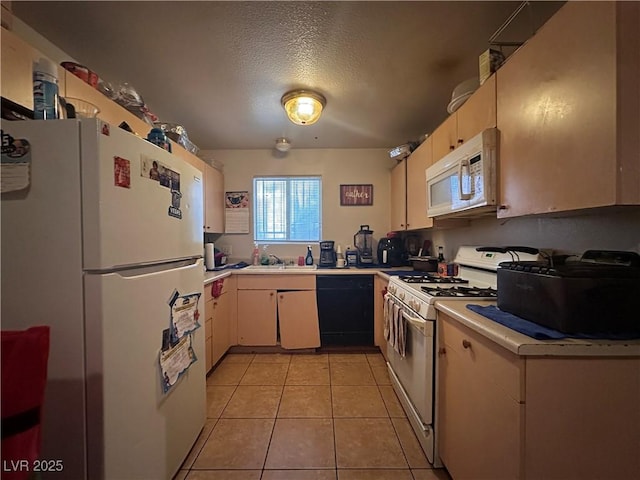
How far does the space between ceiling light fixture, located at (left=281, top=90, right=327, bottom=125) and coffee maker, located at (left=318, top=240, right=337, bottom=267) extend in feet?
4.66

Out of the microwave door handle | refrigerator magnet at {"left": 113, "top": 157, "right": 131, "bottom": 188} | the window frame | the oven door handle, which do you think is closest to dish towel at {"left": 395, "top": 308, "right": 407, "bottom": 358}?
the oven door handle

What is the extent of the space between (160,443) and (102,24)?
2.07 meters

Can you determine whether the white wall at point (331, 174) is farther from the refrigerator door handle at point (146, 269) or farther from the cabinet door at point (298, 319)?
the refrigerator door handle at point (146, 269)

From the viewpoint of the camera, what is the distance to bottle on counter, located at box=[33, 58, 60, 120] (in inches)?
35.4

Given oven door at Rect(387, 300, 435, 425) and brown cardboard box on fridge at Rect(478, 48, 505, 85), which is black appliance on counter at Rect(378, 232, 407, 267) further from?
brown cardboard box on fridge at Rect(478, 48, 505, 85)

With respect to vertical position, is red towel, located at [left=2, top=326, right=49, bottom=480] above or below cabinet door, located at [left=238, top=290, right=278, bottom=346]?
above

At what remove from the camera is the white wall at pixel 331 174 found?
10.7 feet

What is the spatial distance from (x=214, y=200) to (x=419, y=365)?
2592 millimetres

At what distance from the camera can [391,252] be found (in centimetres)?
298

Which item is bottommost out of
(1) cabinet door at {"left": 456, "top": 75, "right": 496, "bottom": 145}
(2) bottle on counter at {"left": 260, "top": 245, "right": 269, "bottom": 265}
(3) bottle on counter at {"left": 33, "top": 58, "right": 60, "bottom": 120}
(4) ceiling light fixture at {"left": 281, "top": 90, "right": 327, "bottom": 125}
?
(2) bottle on counter at {"left": 260, "top": 245, "right": 269, "bottom": 265}

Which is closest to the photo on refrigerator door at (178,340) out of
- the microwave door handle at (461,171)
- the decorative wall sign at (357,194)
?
the microwave door handle at (461,171)

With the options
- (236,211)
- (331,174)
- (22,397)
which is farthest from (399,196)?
(22,397)

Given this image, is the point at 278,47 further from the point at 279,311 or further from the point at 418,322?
the point at 279,311

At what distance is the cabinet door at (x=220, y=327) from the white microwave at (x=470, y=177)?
2.06m
